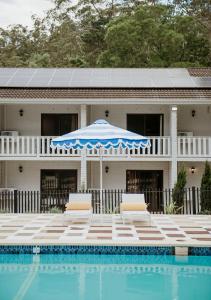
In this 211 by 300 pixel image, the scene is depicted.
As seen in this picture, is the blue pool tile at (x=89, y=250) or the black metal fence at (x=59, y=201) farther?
the black metal fence at (x=59, y=201)

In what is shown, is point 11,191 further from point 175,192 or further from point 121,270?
point 121,270

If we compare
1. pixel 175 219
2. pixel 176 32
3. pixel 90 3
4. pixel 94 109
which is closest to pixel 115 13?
pixel 90 3

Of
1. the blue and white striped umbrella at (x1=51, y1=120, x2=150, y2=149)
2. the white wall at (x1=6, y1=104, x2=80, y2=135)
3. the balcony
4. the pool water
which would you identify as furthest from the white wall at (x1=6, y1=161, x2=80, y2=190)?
the pool water

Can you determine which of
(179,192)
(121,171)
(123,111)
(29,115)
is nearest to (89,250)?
(179,192)

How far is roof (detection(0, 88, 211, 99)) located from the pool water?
10685 millimetres

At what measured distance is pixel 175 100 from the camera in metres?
21.8

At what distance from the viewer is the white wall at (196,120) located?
80.9 feet

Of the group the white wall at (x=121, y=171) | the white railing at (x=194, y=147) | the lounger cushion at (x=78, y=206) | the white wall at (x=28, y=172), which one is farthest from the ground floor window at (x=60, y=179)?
the lounger cushion at (x=78, y=206)

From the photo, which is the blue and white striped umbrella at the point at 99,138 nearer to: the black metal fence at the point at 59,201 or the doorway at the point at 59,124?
the black metal fence at the point at 59,201

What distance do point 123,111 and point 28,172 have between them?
18.1 feet

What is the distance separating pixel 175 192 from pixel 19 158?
277 inches

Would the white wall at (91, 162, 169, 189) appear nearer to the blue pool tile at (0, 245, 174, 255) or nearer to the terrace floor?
the terrace floor

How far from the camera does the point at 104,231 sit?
14.4m

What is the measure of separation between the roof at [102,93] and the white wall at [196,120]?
2.19 meters
